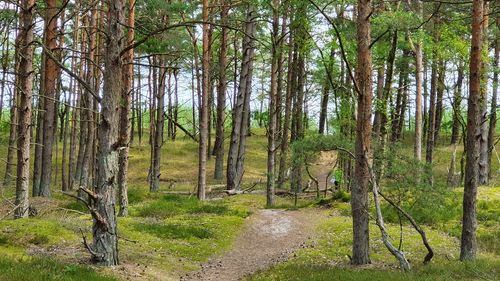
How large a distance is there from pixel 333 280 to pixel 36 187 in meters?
17.3

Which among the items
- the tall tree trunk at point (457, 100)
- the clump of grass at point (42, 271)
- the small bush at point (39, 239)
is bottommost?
the small bush at point (39, 239)

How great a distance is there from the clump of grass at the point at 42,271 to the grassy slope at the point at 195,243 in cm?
2

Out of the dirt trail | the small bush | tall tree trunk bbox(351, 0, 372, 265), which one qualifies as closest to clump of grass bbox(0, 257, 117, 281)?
the small bush

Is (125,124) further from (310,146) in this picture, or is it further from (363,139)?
(363,139)

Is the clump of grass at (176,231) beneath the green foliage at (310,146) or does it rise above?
beneath

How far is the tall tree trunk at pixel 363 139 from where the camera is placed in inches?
416

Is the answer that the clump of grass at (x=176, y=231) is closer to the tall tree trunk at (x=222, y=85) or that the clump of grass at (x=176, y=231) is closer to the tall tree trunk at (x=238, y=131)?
the tall tree trunk at (x=238, y=131)

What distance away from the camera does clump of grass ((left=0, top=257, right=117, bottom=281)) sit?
23.4ft

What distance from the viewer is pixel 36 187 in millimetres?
21203

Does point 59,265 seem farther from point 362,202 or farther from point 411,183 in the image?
point 411,183

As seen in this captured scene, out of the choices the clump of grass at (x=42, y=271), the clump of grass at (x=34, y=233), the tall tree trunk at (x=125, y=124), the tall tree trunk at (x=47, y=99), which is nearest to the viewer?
the clump of grass at (x=42, y=271)

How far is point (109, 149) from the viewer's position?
9125 millimetres

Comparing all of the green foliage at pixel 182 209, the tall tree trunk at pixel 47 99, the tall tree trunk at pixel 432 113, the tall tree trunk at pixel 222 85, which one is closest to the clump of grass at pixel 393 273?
the green foliage at pixel 182 209

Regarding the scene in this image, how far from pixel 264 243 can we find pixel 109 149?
7457 millimetres
